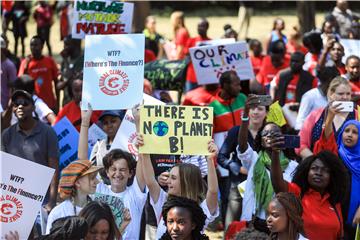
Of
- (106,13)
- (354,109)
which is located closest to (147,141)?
(354,109)

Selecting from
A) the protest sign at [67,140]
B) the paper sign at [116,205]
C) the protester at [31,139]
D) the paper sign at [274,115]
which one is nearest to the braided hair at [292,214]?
the paper sign at [116,205]

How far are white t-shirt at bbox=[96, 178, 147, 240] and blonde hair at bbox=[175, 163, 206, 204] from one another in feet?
1.83

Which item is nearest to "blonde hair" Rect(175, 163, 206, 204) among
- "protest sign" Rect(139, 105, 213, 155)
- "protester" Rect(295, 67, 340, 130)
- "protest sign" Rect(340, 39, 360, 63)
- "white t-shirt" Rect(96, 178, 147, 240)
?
"protest sign" Rect(139, 105, 213, 155)

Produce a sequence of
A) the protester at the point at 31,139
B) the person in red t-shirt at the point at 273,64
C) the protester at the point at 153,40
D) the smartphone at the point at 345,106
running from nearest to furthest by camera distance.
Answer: the smartphone at the point at 345,106
the protester at the point at 31,139
the person in red t-shirt at the point at 273,64
the protester at the point at 153,40

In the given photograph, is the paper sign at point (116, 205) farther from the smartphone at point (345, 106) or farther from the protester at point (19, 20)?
the protester at point (19, 20)

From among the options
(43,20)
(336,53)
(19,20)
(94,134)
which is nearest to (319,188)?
(94,134)

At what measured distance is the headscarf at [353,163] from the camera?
323 inches

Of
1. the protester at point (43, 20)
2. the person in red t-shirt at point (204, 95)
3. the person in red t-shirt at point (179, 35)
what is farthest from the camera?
the protester at point (43, 20)

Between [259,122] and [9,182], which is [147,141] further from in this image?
[259,122]

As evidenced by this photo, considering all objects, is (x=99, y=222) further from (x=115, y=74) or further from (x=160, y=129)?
(x=115, y=74)

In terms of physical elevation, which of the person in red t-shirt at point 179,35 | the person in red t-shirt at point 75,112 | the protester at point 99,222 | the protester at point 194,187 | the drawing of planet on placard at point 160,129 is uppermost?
the person in red t-shirt at point 179,35

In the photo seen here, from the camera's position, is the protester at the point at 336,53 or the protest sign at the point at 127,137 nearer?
the protest sign at the point at 127,137

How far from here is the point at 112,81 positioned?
8.52m

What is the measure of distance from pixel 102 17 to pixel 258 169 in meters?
4.21
